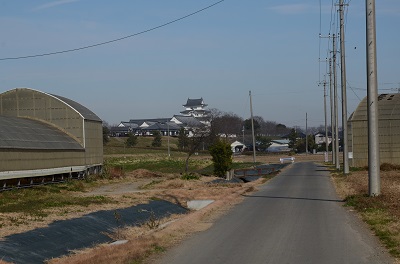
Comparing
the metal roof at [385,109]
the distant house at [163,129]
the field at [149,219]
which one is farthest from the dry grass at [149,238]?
the distant house at [163,129]

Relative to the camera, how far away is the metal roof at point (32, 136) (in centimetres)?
3594

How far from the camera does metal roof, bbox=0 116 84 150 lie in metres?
35.9

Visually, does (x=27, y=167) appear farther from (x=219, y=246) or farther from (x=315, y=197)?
(x=219, y=246)

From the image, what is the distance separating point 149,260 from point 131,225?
699cm

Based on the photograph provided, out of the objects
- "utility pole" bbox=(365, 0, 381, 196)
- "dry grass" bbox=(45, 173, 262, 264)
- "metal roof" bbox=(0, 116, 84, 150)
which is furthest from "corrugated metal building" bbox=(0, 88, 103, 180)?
"utility pole" bbox=(365, 0, 381, 196)

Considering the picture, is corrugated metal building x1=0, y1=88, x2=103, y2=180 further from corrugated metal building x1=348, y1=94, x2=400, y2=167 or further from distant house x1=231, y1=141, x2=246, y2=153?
distant house x1=231, y1=141, x2=246, y2=153

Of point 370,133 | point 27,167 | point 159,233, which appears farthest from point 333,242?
point 27,167

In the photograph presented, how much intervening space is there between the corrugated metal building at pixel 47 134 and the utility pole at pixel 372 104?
730 inches

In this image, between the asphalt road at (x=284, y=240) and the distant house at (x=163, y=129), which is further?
the distant house at (x=163, y=129)

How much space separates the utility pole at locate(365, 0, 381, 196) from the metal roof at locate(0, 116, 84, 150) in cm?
1831

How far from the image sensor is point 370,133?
956 inches

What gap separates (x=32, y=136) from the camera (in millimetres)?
40438

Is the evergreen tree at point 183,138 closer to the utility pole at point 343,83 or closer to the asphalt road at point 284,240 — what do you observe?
the utility pole at point 343,83

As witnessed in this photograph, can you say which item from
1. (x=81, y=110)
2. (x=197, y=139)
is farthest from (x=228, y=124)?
(x=81, y=110)
